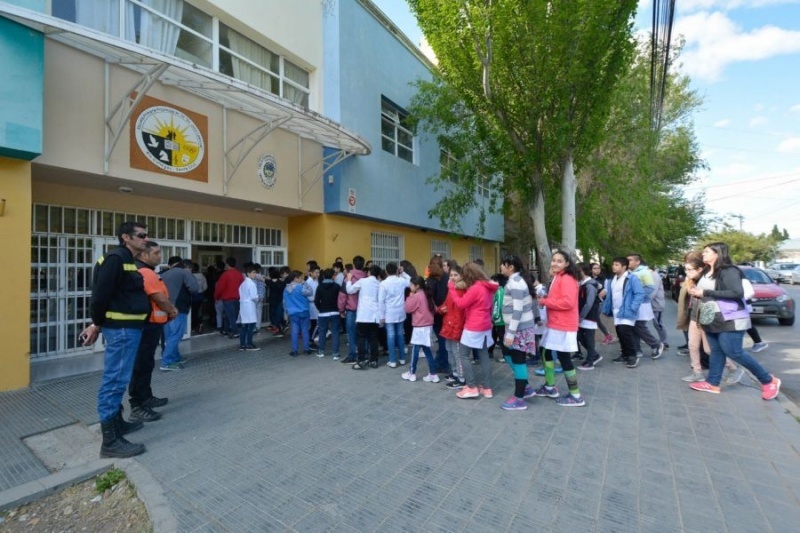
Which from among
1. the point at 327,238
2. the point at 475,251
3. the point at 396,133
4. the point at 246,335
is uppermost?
the point at 396,133

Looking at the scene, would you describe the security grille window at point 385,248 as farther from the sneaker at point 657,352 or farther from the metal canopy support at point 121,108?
the sneaker at point 657,352

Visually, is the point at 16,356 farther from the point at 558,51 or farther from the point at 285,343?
the point at 558,51

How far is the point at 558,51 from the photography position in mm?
8367

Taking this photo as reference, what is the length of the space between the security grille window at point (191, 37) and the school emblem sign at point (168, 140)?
991 millimetres

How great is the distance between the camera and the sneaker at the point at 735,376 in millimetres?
5375

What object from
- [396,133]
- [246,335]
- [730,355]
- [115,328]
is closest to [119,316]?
[115,328]

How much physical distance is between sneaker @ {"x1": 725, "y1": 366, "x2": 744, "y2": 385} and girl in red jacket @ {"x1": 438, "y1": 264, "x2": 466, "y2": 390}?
3729 millimetres

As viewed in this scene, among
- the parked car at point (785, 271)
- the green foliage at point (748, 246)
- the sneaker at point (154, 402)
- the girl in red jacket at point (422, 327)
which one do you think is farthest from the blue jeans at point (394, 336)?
the green foliage at point (748, 246)

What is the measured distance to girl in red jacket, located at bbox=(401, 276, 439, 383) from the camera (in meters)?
5.73

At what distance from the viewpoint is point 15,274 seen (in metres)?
5.01

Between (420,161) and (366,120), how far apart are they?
132 inches

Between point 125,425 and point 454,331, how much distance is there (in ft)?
12.2

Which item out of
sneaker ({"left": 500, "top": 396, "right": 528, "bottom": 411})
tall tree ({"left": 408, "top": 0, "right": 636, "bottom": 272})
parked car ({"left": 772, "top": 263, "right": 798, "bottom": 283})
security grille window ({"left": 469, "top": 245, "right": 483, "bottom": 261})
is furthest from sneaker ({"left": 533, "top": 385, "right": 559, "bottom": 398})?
parked car ({"left": 772, "top": 263, "right": 798, "bottom": 283})

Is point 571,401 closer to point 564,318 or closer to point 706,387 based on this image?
point 564,318
